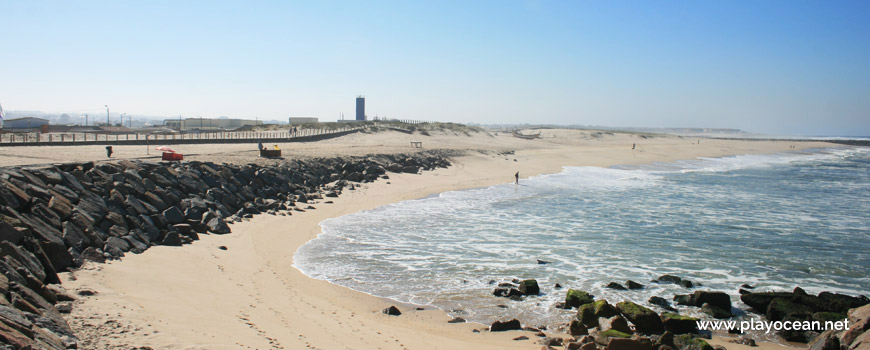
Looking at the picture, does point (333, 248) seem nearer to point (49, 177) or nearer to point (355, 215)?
point (355, 215)

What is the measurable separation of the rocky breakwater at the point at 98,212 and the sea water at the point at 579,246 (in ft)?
11.0

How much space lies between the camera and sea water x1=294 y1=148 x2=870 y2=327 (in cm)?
1094

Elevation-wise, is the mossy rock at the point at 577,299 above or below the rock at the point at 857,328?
below

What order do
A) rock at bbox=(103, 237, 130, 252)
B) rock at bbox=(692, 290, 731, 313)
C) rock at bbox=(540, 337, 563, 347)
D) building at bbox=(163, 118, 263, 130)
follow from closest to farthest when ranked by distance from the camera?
rock at bbox=(540, 337, 563, 347)
rock at bbox=(692, 290, 731, 313)
rock at bbox=(103, 237, 130, 252)
building at bbox=(163, 118, 263, 130)

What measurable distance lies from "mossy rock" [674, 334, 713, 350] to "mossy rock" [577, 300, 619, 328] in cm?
126

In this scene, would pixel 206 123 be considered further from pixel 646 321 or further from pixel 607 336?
pixel 607 336

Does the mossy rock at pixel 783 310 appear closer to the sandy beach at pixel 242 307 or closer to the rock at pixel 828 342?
the sandy beach at pixel 242 307

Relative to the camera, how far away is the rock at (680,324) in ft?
28.0

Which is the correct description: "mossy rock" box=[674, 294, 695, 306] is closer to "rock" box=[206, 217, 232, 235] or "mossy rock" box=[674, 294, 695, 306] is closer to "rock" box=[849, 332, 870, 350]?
"rock" box=[849, 332, 870, 350]

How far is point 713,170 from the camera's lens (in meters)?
42.8

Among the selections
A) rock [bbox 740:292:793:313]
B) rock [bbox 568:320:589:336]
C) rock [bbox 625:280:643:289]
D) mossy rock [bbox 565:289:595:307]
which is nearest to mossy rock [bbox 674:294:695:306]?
rock [bbox 625:280:643:289]

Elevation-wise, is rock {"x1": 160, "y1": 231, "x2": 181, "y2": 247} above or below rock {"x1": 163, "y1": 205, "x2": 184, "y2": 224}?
below

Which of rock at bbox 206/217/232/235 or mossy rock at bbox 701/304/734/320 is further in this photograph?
rock at bbox 206/217/232/235

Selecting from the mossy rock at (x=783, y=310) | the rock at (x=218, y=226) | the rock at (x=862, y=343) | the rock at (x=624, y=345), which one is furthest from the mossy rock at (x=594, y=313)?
the rock at (x=218, y=226)
